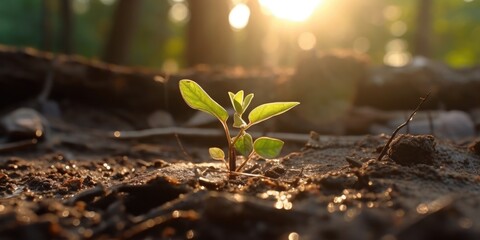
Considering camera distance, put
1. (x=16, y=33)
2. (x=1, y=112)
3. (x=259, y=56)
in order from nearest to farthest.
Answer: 1. (x=1, y=112)
2. (x=259, y=56)
3. (x=16, y=33)

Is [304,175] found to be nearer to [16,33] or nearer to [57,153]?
[57,153]

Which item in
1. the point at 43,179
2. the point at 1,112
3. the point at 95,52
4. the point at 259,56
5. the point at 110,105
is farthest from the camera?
the point at 95,52

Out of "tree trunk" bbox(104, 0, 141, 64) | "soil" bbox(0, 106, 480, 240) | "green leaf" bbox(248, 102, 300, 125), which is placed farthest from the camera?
"tree trunk" bbox(104, 0, 141, 64)

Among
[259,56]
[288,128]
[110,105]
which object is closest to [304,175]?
[288,128]

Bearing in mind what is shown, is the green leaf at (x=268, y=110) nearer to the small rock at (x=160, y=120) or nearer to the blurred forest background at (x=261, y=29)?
the small rock at (x=160, y=120)

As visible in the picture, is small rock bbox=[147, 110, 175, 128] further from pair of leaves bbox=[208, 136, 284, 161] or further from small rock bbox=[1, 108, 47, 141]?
pair of leaves bbox=[208, 136, 284, 161]

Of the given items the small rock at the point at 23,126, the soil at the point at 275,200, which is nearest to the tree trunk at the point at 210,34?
the small rock at the point at 23,126

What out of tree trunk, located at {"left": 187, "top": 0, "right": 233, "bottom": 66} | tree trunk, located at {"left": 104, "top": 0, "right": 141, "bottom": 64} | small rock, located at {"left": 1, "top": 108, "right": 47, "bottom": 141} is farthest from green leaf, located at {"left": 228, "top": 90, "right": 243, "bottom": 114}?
tree trunk, located at {"left": 104, "top": 0, "right": 141, "bottom": 64}
